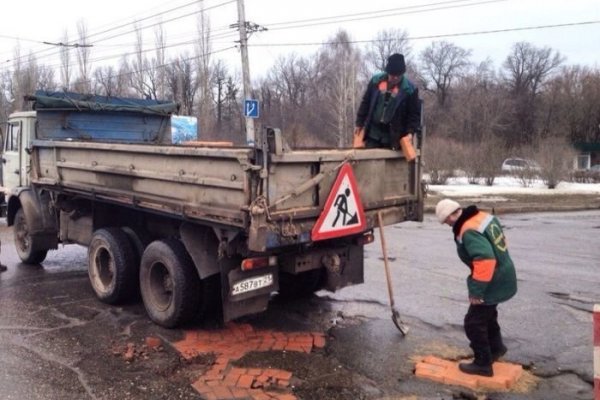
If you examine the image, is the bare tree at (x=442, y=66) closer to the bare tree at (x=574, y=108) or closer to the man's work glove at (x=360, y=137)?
the bare tree at (x=574, y=108)

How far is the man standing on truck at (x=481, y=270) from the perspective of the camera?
4.53 metres

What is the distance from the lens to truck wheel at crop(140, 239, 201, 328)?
5.78m

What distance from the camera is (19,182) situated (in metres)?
8.98

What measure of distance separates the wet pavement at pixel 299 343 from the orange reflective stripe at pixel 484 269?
0.85 meters

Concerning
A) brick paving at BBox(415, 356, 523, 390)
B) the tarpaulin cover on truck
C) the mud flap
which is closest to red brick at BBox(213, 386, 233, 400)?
brick paving at BBox(415, 356, 523, 390)

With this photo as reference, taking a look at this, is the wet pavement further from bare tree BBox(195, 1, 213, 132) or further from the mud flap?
bare tree BBox(195, 1, 213, 132)

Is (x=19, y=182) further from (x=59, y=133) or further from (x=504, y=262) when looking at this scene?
(x=504, y=262)

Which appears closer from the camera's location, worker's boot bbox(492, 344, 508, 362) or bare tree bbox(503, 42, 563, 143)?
worker's boot bbox(492, 344, 508, 362)

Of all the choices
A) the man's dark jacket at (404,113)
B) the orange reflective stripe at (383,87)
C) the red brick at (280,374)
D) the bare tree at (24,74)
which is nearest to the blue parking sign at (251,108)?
the orange reflective stripe at (383,87)

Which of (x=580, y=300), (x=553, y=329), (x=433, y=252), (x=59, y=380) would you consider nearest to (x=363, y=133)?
(x=553, y=329)

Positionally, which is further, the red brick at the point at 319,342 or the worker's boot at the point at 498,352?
the red brick at the point at 319,342

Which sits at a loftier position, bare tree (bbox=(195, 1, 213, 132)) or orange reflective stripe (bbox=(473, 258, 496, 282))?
bare tree (bbox=(195, 1, 213, 132))

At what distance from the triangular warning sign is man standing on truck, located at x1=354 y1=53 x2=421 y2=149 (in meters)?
1.13

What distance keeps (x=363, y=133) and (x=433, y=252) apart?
15.1 feet
